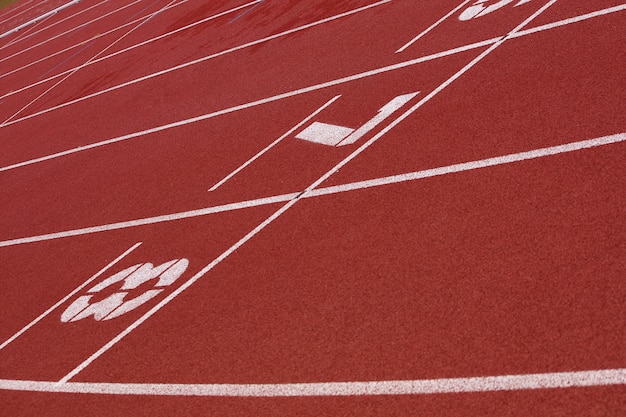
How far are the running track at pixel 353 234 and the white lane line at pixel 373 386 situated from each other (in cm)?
1

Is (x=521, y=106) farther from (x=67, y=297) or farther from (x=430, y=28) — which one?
(x=67, y=297)

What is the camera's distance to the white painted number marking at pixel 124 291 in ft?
19.0

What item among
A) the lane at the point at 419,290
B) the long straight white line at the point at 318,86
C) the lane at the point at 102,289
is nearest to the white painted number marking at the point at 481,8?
the long straight white line at the point at 318,86

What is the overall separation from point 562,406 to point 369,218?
7.60ft

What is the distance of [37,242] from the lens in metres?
7.82

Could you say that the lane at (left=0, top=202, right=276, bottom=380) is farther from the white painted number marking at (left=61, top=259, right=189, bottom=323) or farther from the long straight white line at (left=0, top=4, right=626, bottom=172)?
the long straight white line at (left=0, top=4, right=626, bottom=172)

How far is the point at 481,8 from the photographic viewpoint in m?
7.53

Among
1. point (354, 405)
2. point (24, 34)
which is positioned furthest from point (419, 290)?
point (24, 34)

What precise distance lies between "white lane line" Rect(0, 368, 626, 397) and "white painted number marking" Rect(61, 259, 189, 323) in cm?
77

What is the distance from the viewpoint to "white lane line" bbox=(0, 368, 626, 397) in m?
3.40

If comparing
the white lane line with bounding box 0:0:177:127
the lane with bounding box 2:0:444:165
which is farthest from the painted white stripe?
the white lane line with bounding box 0:0:177:127

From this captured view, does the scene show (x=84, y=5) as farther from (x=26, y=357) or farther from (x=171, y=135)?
(x=26, y=357)

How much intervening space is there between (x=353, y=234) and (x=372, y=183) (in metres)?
0.62

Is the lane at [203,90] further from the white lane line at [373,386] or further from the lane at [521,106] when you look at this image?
the white lane line at [373,386]
